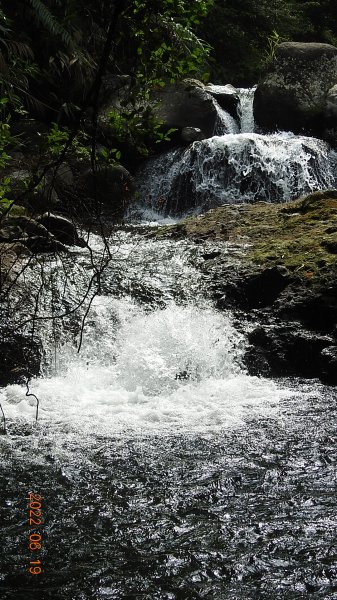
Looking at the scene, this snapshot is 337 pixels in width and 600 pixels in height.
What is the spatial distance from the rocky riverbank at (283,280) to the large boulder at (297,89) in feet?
22.3

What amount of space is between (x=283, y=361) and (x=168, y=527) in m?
3.55

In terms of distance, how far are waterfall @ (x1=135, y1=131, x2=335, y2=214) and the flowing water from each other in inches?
198

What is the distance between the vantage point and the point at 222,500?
4.15 meters

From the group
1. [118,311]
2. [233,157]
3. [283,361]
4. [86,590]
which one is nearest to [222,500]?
[86,590]

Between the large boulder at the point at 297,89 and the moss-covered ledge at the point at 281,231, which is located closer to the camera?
the moss-covered ledge at the point at 281,231

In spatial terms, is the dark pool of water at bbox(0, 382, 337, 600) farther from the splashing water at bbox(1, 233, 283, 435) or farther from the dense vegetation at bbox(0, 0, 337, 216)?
the dense vegetation at bbox(0, 0, 337, 216)

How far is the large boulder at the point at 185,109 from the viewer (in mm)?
14680

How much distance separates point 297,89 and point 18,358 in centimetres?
1155

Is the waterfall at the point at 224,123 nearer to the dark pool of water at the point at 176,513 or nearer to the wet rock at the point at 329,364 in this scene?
the wet rock at the point at 329,364

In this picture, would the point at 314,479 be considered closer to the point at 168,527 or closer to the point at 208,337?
the point at 168,527


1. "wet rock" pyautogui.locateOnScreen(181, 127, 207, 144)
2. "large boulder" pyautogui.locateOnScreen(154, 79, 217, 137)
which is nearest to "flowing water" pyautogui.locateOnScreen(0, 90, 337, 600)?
"wet rock" pyautogui.locateOnScreen(181, 127, 207, 144)

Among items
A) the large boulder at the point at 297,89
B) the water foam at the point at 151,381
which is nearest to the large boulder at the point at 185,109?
the large boulder at the point at 297,89

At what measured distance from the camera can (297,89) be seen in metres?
16.0

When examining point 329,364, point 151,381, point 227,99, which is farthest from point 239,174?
point 151,381
